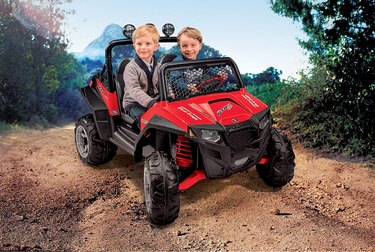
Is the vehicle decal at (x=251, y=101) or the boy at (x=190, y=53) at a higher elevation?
the boy at (x=190, y=53)

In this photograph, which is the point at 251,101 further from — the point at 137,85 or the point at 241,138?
the point at 137,85

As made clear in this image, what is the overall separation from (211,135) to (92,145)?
2606mm

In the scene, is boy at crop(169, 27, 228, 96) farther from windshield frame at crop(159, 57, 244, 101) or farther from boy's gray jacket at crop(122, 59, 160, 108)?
boy's gray jacket at crop(122, 59, 160, 108)

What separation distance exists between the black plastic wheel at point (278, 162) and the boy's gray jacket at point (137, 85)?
4.58 ft

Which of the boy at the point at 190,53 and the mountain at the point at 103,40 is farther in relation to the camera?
the mountain at the point at 103,40

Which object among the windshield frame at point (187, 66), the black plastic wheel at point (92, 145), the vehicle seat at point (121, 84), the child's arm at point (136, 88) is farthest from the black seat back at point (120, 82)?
the windshield frame at point (187, 66)

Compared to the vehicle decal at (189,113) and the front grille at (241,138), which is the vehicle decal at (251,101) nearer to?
the front grille at (241,138)

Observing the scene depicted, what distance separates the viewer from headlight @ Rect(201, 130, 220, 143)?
4703 millimetres

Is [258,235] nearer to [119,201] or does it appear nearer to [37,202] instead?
[119,201]

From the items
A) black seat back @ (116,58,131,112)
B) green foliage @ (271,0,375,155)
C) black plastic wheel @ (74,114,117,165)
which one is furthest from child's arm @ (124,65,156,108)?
green foliage @ (271,0,375,155)

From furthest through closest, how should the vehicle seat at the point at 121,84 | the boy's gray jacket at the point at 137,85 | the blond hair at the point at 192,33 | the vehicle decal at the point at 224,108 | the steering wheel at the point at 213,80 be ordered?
1. the vehicle seat at the point at 121,84
2. the blond hair at the point at 192,33
3. the boy's gray jacket at the point at 137,85
4. the steering wheel at the point at 213,80
5. the vehicle decal at the point at 224,108

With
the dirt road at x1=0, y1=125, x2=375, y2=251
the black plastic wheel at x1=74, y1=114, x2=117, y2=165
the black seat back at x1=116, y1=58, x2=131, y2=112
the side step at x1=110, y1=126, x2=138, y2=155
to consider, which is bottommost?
the dirt road at x1=0, y1=125, x2=375, y2=251

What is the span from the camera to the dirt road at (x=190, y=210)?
4747 millimetres

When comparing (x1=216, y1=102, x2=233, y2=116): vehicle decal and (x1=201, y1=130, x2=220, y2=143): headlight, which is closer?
(x1=201, y1=130, x2=220, y2=143): headlight
